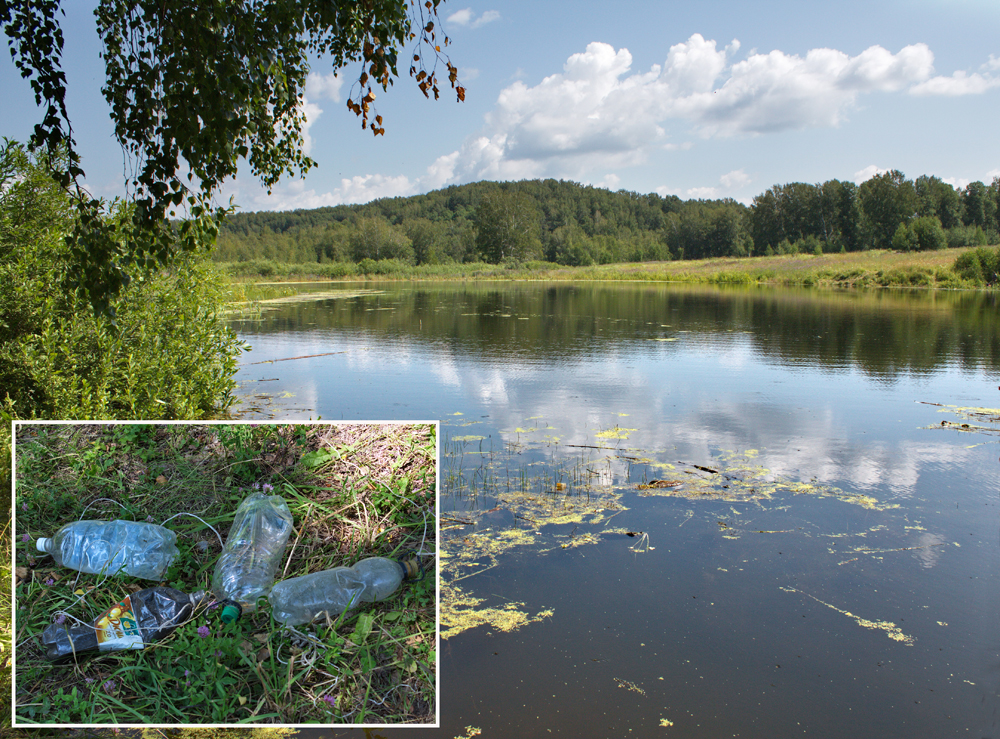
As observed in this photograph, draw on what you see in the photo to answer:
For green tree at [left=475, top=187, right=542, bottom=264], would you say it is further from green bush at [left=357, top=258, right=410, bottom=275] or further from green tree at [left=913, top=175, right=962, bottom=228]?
green tree at [left=913, top=175, right=962, bottom=228]

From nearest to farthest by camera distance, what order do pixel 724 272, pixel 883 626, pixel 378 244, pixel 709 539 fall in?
pixel 883 626 < pixel 709 539 < pixel 724 272 < pixel 378 244

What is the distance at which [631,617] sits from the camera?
4031 millimetres

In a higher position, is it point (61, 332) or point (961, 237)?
point (961, 237)

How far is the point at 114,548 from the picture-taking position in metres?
2.14

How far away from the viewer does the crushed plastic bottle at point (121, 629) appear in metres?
2.02

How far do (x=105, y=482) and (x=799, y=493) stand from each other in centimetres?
562

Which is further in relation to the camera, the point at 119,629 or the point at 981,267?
the point at 981,267

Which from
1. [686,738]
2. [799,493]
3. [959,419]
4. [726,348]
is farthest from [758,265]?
[686,738]

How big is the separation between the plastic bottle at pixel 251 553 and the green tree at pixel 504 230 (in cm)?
8786

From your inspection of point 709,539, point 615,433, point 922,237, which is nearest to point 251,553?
point 709,539

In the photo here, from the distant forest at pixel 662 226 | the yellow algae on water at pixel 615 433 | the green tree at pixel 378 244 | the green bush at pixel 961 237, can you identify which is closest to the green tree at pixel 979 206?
the distant forest at pixel 662 226

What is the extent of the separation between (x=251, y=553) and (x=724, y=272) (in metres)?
57.6

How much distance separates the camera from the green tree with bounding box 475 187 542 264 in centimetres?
9088

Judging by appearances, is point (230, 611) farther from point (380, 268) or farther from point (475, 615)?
point (380, 268)
